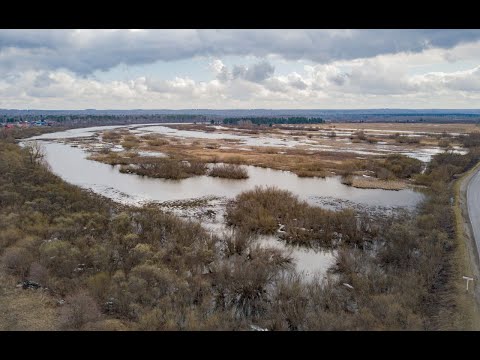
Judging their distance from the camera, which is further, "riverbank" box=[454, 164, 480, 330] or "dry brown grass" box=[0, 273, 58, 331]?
"riverbank" box=[454, 164, 480, 330]

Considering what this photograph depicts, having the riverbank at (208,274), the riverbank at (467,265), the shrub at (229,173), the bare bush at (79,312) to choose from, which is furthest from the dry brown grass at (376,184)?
the bare bush at (79,312)

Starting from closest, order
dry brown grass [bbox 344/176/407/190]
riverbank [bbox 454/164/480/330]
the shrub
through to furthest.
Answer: riverbank [bbox 454/164/480/330], dry brown grass [bbox 344/176/407/190], the shrub

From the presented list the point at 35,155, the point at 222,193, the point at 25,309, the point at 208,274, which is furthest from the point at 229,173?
the point at 25,309

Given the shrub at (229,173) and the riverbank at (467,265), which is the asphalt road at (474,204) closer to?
the riverbank at (467,265)

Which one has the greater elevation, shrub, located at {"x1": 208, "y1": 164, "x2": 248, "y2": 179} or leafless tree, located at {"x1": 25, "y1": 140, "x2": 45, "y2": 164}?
leafless tree, located at {"x1": 25, "y1": 140, "x2": 45, "y2": 164}

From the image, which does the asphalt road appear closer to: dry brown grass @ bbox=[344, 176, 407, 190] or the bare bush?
dry brown grass @ bbox=[344, 176, 407, 190]

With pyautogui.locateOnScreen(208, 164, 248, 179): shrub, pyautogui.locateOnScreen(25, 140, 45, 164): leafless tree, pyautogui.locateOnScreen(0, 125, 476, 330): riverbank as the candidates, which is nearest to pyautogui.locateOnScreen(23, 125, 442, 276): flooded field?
pyautogui.locateOnScreen(208, 164, 248, 179): shrub

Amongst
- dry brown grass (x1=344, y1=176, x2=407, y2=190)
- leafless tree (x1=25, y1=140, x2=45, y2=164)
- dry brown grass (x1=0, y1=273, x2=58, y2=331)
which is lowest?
dry brown grass (x1=0, y1=273, x2=58, y2=331)

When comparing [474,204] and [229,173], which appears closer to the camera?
[474,204]

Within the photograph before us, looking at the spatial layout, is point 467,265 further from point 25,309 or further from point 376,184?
point 376,184
